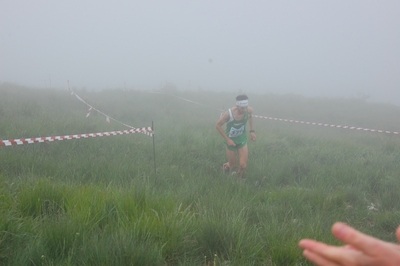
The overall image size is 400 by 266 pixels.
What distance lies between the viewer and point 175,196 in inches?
184

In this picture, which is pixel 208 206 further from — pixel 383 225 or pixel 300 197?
pixel 383 225

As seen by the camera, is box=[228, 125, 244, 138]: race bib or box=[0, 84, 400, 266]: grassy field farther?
box=[228, 125, 244, 138]: race bib

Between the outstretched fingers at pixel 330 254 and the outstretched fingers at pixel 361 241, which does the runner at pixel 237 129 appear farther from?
the outstretched fingers at pixel 361 241

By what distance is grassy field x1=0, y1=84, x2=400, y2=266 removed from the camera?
3055mm

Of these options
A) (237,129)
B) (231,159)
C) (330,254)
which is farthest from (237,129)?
(330,254)

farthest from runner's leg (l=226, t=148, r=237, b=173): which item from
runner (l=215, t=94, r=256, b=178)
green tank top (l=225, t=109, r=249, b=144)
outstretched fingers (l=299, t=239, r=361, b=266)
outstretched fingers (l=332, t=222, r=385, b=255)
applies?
outstretched fingers (l=332, t=222, r=385, b=255)

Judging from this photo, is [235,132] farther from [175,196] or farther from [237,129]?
[175,196]

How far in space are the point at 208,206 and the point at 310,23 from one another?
93307 mm

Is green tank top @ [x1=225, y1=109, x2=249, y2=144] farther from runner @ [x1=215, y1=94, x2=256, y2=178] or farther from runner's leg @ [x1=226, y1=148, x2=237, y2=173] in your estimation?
runner's leg @ [x1=226, y1=148, x2=237, y2=173]

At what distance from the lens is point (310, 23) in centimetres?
8900

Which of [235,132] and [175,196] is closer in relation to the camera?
[175,196]

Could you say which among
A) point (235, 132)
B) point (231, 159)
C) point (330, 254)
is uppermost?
point (330, 254)

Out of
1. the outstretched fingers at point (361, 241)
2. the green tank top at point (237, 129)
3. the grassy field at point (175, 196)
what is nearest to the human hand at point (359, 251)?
the outstretched fingers at point (361, 241)

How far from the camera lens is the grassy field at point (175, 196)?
3.05m
